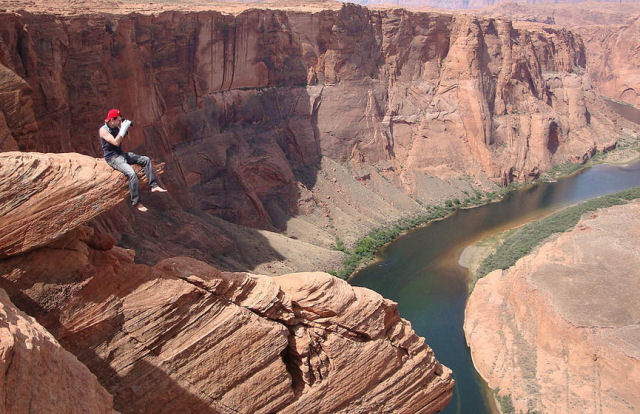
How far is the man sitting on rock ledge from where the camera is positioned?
36.4 feet

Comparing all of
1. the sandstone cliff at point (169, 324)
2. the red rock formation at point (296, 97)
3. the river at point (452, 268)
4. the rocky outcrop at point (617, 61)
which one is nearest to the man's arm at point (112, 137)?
the sandstone cliff at point (169, 324)

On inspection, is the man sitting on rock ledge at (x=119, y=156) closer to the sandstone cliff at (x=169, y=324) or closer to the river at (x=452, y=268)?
the sandstone cliff at (x=169, y=324)

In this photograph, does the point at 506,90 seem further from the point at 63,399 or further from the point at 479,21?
the point at 63,399

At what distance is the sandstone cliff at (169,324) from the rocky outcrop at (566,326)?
13.8 meters

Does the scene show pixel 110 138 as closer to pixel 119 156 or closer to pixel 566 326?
pixel 119 156

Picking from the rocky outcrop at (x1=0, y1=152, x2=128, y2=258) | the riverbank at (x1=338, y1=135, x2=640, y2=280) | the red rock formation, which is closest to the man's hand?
the rocky outcrop at (x1=0, y1=152, x2=128, y2=258)

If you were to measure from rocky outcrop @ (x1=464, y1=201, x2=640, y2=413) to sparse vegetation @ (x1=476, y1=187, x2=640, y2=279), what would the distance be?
8.74 ft

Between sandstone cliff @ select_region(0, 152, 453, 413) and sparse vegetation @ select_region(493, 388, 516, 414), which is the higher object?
sandstone cliff @ select_region(0, 152, 453, 413)

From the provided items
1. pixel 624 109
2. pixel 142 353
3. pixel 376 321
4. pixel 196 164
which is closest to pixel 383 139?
pixel 196 164

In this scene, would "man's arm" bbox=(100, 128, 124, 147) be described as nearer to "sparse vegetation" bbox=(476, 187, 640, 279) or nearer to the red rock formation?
the red rock formation

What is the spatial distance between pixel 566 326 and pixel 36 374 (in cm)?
2586

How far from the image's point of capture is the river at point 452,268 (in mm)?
29891

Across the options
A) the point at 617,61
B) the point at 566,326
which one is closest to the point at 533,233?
the point at 566,326

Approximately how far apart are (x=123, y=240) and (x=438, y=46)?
46.3 m
